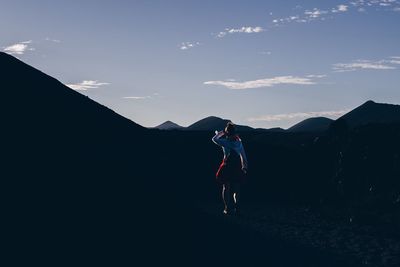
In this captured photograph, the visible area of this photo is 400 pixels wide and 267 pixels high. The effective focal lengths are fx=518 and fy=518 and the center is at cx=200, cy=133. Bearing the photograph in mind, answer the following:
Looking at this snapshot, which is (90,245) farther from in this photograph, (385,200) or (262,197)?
(262,197)

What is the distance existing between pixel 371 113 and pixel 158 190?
2989 centimetres

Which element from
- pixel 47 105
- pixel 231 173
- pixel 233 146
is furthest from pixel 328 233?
pixel 47 105

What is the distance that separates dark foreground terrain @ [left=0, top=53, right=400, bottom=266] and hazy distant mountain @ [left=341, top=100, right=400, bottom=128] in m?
17.3

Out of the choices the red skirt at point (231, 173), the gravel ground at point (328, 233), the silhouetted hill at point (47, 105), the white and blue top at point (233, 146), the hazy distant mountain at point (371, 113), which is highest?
the hazy distant mountain at point (371, 113)

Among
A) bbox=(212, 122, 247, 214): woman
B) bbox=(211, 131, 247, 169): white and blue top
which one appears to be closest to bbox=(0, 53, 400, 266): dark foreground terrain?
bbox=(212, 122, 247, 214): woman

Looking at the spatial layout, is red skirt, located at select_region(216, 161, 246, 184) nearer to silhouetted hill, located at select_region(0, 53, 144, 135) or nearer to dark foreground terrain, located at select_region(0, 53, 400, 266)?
dark foreground terrain, located at select_region(0, 53, 400, 266)

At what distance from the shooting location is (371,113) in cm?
3962

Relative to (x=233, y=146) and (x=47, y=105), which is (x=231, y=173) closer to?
(x=233, y=146)

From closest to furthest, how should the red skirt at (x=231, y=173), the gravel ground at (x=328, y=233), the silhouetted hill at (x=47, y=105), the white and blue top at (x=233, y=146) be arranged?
the gravel ground at (x=328, y=233)
the white and blue top at (x=233, y=146)
the red skirt at (x=231, y=173)
the silhouetted hill at (x=47, y=105)

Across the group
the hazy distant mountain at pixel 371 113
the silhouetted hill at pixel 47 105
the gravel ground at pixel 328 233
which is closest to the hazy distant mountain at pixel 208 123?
the hazy distant mountain at pixel 371 113

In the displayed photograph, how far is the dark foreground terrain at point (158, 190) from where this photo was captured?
9.16m

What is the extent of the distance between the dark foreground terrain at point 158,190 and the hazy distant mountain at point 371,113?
56.9ft

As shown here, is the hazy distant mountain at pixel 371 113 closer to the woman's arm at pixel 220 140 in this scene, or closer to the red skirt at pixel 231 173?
the red skirt at pixel 231 173

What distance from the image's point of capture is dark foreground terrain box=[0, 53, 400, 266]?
916 centimetres
